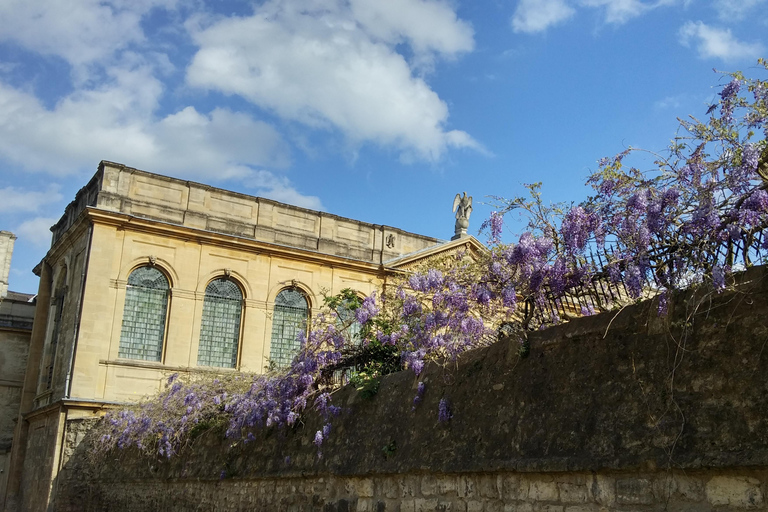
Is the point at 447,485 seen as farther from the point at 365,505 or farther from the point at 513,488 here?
the point at 365,505

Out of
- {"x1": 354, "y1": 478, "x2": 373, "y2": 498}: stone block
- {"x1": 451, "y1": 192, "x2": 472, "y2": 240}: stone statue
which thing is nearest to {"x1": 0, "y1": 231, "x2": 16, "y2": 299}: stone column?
{"x1": 451, "y1": 192, "x2": 472, "y2": 240}: stone statue

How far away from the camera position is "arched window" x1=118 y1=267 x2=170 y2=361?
72.1 ft

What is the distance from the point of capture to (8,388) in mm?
27719

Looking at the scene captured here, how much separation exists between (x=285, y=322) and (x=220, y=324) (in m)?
2.10

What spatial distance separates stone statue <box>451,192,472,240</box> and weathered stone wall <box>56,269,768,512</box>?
63.8 ft

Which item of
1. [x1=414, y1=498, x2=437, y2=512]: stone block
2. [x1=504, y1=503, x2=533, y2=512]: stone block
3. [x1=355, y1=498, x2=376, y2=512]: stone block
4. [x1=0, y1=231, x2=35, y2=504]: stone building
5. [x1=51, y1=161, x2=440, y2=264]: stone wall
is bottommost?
[x1=355, y1=498, x2=376, y2=512]: stone block

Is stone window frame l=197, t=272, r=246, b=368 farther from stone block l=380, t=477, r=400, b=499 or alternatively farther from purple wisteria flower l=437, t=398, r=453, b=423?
purple wisteria flower l=437, t=398, r=453, b=423

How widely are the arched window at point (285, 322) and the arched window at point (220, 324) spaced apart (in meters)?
1.21

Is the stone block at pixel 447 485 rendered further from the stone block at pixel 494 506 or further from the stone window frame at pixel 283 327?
the stone window frame at pixel 283 327

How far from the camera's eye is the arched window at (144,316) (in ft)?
72.1

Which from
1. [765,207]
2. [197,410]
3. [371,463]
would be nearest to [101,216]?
[197,410]

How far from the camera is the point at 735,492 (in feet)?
14.2

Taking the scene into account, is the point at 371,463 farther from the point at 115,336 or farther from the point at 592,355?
the point at 115,336

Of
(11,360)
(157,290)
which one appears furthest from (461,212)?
(11,360)
